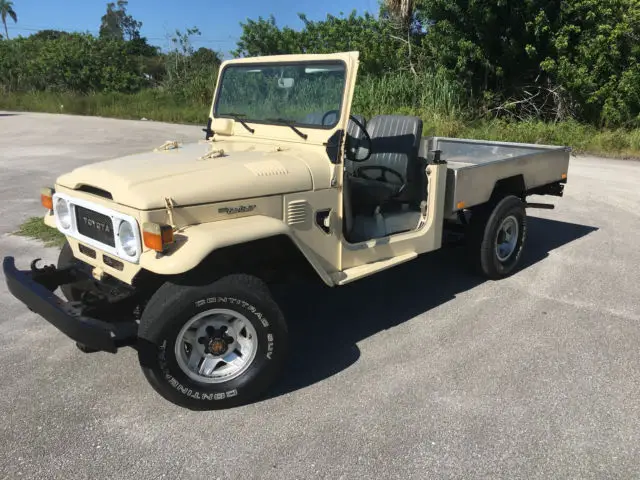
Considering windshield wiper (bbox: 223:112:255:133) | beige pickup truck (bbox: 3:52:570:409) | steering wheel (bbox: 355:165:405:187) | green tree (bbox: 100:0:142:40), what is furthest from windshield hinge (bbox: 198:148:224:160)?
green tree (bbox: 100:0:142:40)

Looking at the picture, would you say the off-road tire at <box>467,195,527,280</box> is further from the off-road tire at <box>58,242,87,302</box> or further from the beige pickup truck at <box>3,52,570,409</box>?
the off-road tire at <box>58,242,87,302</box>

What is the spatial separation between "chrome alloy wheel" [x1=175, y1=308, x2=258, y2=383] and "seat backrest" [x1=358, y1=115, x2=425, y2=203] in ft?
6.99

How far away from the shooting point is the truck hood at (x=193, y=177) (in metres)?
2.95

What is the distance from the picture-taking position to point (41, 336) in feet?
12.8

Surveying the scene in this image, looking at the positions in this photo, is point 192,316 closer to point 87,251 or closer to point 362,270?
point 87,251

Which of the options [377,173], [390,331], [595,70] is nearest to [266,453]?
[390,331]

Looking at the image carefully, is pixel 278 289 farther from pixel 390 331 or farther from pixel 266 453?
pixel 266 453

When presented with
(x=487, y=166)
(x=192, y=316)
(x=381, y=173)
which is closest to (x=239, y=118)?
(x=381, y=173)

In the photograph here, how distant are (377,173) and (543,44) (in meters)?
11.7

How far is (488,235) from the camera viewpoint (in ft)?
16.1

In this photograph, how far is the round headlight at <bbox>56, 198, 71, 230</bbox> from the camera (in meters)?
3.48

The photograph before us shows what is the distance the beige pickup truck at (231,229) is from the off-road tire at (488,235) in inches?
14.3

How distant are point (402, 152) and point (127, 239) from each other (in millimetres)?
2661

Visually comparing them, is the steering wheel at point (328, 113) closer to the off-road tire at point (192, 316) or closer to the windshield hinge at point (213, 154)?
the windshield hinge at point (213, 154)
